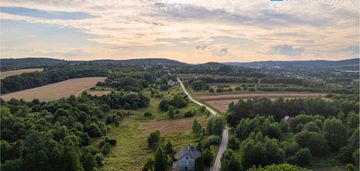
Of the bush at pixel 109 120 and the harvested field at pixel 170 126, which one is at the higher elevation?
the bush at pixel 109 120

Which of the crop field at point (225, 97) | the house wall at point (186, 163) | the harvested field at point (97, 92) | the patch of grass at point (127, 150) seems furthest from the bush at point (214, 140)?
the harvested field at point (97, 92)

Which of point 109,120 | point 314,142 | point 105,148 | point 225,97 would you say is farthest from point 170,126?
point 225,97

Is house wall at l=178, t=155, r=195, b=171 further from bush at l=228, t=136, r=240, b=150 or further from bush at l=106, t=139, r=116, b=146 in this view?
bush at l=106, t=139, r=116, b=146

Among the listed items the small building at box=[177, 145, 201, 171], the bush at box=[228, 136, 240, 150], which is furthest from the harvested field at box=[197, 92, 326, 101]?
the small building at box=[177, 145, 201, 171]

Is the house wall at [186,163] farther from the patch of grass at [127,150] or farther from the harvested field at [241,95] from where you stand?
the harvested field at [241,95]

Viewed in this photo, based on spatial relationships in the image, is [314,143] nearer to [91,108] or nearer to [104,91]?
[91,108]

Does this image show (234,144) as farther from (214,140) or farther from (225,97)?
(225,97)
